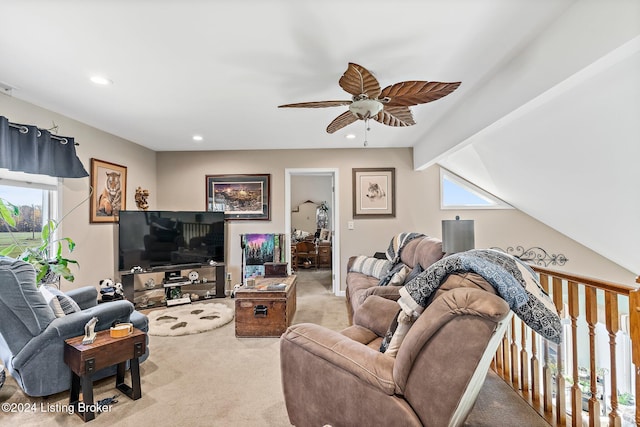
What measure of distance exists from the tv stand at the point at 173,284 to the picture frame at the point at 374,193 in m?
2.43

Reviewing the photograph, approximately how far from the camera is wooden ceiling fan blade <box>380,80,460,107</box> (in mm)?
1892

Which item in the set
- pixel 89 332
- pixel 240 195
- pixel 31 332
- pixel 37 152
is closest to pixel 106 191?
pixel 37 152

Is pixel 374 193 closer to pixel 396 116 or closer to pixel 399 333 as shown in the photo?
pixel 396 116

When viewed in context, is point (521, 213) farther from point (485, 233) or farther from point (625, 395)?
point (625, 395)

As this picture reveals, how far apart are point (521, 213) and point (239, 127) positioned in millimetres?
4339

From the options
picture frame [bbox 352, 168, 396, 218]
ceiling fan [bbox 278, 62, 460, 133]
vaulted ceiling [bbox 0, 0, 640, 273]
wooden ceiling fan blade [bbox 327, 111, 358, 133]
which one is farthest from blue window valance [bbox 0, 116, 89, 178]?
picture frame [bbox 352, 168, 396, 218]

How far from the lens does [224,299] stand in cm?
469

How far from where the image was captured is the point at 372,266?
13.1ft

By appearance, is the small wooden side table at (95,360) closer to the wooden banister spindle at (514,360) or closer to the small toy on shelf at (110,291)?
the small toy on shelf at (110,291)

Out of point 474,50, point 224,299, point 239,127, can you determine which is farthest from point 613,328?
point 224,299

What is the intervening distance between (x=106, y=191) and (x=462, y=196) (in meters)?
5.19

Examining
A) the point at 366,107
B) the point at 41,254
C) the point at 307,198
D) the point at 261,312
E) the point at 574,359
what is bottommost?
the point at 261,312

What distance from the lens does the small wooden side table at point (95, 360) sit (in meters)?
1.87

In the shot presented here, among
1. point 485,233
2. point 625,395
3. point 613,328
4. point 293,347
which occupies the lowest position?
point 625,395
